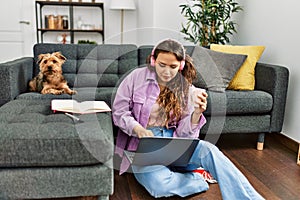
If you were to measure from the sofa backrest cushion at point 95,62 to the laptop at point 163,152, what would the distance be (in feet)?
3.46

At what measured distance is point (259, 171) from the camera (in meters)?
1.91

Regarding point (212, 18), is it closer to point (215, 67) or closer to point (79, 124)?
point (215, 67)

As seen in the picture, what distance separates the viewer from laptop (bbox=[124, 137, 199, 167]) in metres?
1.35

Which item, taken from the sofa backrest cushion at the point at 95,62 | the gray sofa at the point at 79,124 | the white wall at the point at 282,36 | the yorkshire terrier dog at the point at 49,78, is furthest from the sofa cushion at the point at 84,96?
the white wall at the point at 282,36

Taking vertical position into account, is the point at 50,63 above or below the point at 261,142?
above

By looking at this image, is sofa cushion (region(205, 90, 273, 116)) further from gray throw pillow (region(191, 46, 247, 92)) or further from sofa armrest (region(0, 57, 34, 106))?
sofa armrest (region(0, 57, 34, 106))

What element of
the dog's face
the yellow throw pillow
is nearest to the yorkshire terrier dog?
the dog's face

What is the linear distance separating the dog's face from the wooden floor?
951 mm

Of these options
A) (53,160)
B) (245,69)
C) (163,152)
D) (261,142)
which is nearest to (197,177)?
(163,152)

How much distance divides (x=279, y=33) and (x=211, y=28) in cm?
64

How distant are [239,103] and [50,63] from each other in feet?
4.66

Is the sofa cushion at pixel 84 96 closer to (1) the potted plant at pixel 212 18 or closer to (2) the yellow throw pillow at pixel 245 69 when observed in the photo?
(2) the yellow throw pillow at pixel 245 69

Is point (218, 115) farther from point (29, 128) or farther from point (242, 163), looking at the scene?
point (29, 128)

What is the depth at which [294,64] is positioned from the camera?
7.54ft
